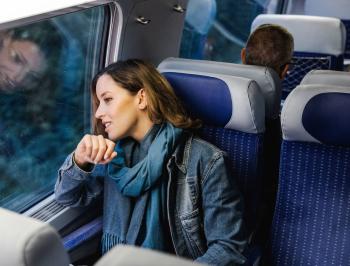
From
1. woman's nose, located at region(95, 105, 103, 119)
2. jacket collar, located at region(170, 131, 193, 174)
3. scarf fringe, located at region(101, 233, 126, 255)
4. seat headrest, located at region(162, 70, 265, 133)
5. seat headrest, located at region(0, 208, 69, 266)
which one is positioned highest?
seat headrest, located at region(0, 208, 69, 266)

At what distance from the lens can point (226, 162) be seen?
181cm

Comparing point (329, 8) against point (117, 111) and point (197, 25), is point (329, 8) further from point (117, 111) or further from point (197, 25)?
point (117, 111)

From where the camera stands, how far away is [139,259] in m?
0.67

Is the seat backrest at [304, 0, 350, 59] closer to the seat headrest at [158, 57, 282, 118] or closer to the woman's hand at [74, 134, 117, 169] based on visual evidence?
the seat headrest at [158, 57, 282, 118]

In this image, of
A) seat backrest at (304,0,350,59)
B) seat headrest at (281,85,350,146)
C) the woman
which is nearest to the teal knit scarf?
the woman

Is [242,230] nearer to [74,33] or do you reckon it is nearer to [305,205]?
[305,205]

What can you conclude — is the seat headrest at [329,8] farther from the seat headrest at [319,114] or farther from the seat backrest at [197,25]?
the seat headrest at [319,114]

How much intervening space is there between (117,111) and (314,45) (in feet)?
7.28

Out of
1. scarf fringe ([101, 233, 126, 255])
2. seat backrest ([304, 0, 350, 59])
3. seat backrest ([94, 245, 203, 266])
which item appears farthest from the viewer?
seat backrest ([304, 0, 350, 59])

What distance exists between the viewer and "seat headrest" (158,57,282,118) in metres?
2.09

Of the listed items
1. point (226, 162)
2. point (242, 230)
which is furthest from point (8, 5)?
point (242, 230)

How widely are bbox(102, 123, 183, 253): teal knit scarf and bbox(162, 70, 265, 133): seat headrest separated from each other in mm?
187

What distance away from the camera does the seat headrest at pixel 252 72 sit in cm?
209

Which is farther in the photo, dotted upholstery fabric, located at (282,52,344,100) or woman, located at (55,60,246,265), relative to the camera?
dotted upholstery fabric, located at (282,52,344,100)
